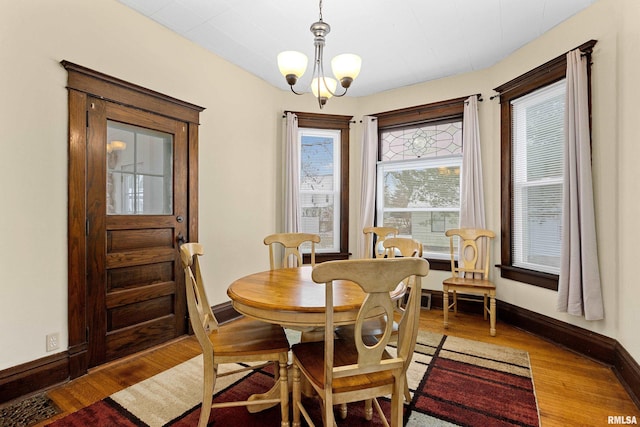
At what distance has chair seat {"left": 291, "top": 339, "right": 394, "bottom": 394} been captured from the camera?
1373mm

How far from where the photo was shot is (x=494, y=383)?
2.21m

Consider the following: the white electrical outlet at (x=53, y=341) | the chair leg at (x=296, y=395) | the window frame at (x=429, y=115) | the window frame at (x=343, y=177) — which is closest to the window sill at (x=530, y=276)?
the window frame at (x=429, y=115)

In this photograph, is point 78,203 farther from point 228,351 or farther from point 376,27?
point 376,27

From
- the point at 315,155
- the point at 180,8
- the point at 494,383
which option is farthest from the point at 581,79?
the point at 180,8

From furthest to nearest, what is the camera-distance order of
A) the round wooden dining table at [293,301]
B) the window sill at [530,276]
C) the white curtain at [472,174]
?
the white curtain at [472,174] < the window sill at [530,276] < the round wooden dining table at [293,301]

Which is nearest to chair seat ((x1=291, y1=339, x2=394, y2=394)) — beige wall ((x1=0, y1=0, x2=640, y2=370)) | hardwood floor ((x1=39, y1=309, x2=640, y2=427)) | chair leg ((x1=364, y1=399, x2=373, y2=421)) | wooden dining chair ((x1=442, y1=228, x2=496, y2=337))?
chair leg ((x1=364, y1=399, x2=373, y2=421))

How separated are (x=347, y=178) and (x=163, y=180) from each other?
7.90ft

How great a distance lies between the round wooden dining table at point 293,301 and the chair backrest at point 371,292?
0.51 feet

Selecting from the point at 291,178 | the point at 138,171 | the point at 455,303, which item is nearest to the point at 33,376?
the point at 138,171

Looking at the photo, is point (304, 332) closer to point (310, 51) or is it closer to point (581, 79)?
point (310, 51)

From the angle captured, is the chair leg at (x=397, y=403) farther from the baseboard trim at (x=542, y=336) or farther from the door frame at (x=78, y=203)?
the door frame at (x=78, y=203)

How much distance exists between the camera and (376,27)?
2859 mm

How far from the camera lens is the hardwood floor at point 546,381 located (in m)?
1.91

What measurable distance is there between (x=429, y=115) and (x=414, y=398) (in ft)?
10.8
